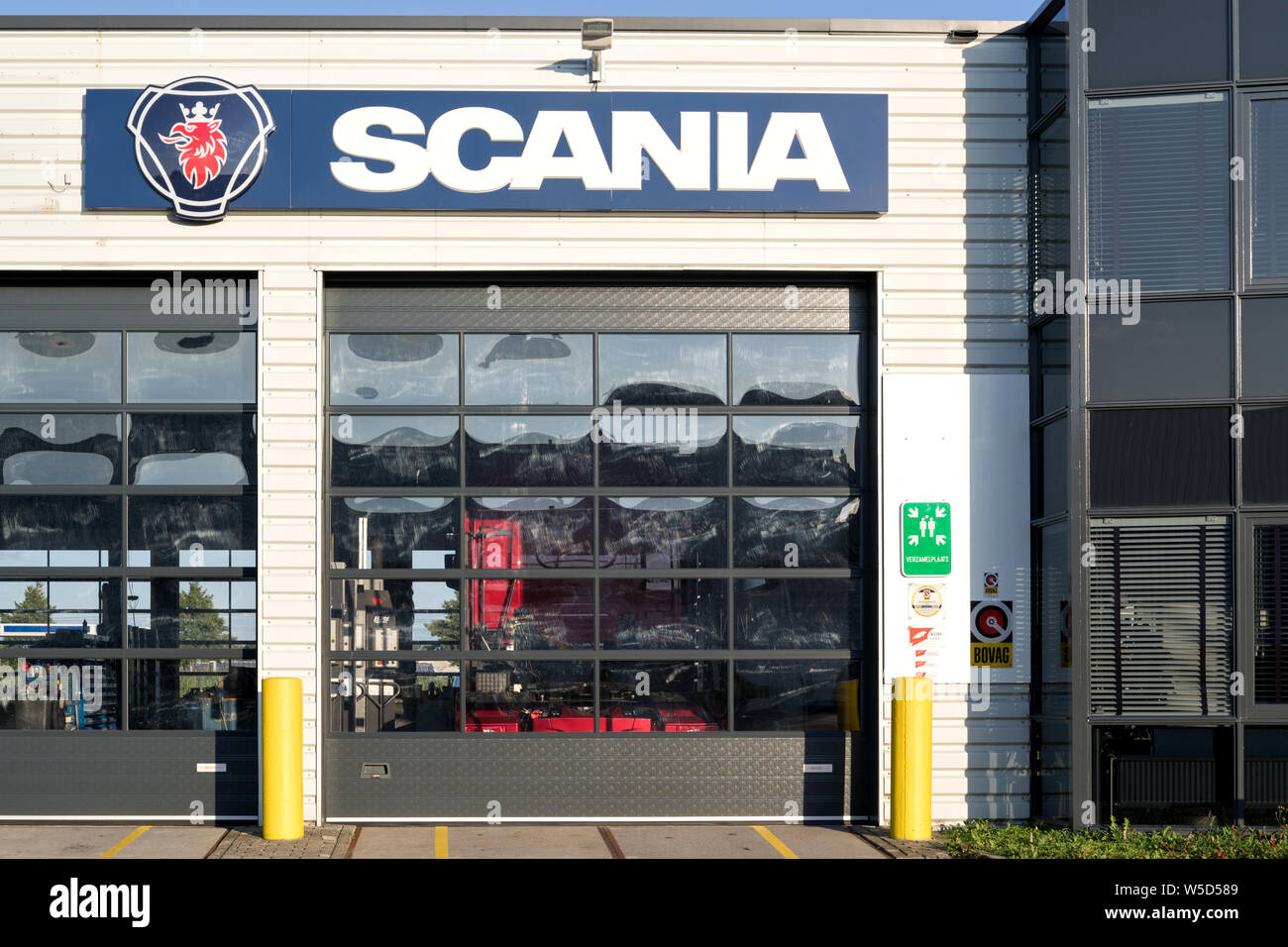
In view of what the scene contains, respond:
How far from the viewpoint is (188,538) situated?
32.9 feet

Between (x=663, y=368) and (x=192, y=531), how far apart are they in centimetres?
389

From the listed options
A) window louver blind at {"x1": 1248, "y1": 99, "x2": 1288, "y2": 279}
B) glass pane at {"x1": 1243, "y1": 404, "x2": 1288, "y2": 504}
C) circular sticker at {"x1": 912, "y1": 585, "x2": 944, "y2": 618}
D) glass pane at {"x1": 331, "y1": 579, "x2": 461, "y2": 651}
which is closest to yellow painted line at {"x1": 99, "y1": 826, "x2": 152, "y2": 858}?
glass pane at {"x1": 331, "y1": 579, "x2": 461, "y2": 651}

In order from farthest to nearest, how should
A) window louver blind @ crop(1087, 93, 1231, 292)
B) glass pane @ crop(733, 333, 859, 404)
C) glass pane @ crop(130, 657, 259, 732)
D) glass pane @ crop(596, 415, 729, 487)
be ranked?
glass pane @ crop(733, 333, 859, 404)
glass pane @ crop(596, 415, 729, 487)
glass pane @ crop(130, 657, 259, 732)
window louver blind @ crop(1087, 93, 1231, 292)

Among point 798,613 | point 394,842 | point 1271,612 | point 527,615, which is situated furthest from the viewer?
point 798,613

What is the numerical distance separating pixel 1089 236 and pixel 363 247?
5429mm

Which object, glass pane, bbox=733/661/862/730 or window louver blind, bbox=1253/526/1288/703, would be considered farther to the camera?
glass pane, bbox=733/661/862/730

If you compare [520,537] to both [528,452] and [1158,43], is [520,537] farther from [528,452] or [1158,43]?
[1158,43]

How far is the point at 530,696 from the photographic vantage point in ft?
33.0

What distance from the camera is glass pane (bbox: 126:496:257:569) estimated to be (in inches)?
394

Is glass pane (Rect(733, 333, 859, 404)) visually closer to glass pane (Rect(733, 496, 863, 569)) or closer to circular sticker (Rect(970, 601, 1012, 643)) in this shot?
glass pane (Rect(733, 496, 863, 569))

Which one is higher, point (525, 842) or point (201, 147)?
point (201, 147)

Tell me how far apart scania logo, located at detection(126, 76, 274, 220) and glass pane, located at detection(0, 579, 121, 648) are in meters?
3.01

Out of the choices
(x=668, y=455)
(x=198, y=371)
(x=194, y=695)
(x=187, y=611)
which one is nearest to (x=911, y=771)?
(x=668, y=455)

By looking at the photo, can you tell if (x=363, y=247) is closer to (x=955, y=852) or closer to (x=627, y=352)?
(x=627, y=352)
